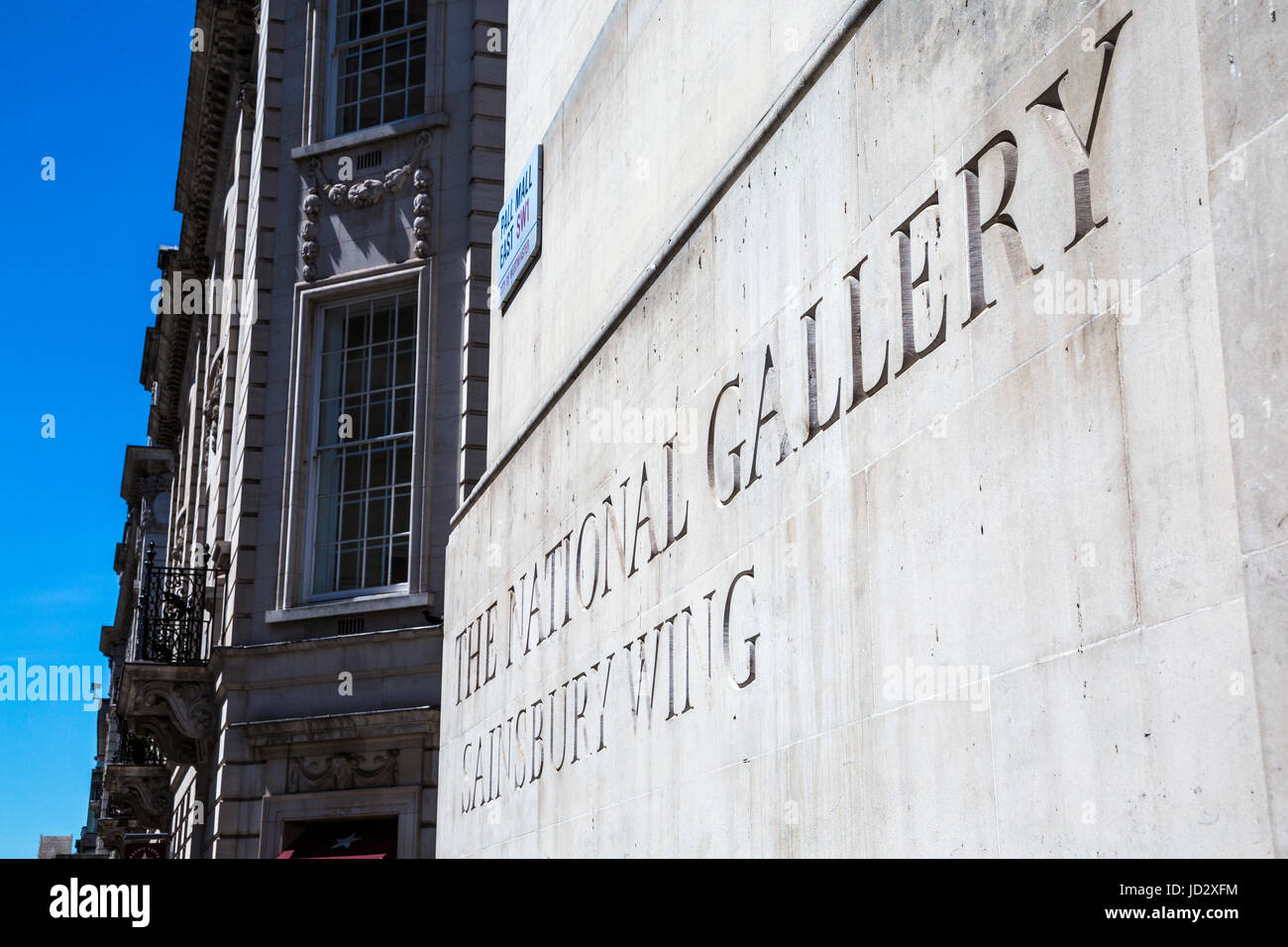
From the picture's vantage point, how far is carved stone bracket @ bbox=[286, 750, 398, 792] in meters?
20.3

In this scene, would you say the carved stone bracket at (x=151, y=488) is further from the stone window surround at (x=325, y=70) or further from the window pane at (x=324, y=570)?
the window pane at (x=324, y=570)

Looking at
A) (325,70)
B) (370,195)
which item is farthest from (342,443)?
(325,70)

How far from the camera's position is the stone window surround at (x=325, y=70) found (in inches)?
890

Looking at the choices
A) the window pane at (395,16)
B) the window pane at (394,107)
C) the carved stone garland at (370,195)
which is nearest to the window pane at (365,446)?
the carved stone garland at (370,195)

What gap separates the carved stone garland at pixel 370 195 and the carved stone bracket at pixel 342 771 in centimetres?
704

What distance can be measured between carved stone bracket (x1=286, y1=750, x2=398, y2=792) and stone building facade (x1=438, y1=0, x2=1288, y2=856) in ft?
35.0

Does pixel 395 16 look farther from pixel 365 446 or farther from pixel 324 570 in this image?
pixel 324 570

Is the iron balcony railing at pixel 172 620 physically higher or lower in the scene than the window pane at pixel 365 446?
lower

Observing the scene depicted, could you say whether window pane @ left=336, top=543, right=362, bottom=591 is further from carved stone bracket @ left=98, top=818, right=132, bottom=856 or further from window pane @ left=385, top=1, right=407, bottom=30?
carved stone bracket @ left=98, top=818, right=132, bottom=856

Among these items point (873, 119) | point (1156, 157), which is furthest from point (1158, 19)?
point (873, 119)

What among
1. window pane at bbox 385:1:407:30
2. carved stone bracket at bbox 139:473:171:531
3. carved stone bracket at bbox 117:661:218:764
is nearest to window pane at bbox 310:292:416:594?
carved stone bracket at bbox 117:661:218:764

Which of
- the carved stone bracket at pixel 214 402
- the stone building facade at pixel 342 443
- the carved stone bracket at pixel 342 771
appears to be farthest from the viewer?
the carved stone bracket at pixel 214 402
